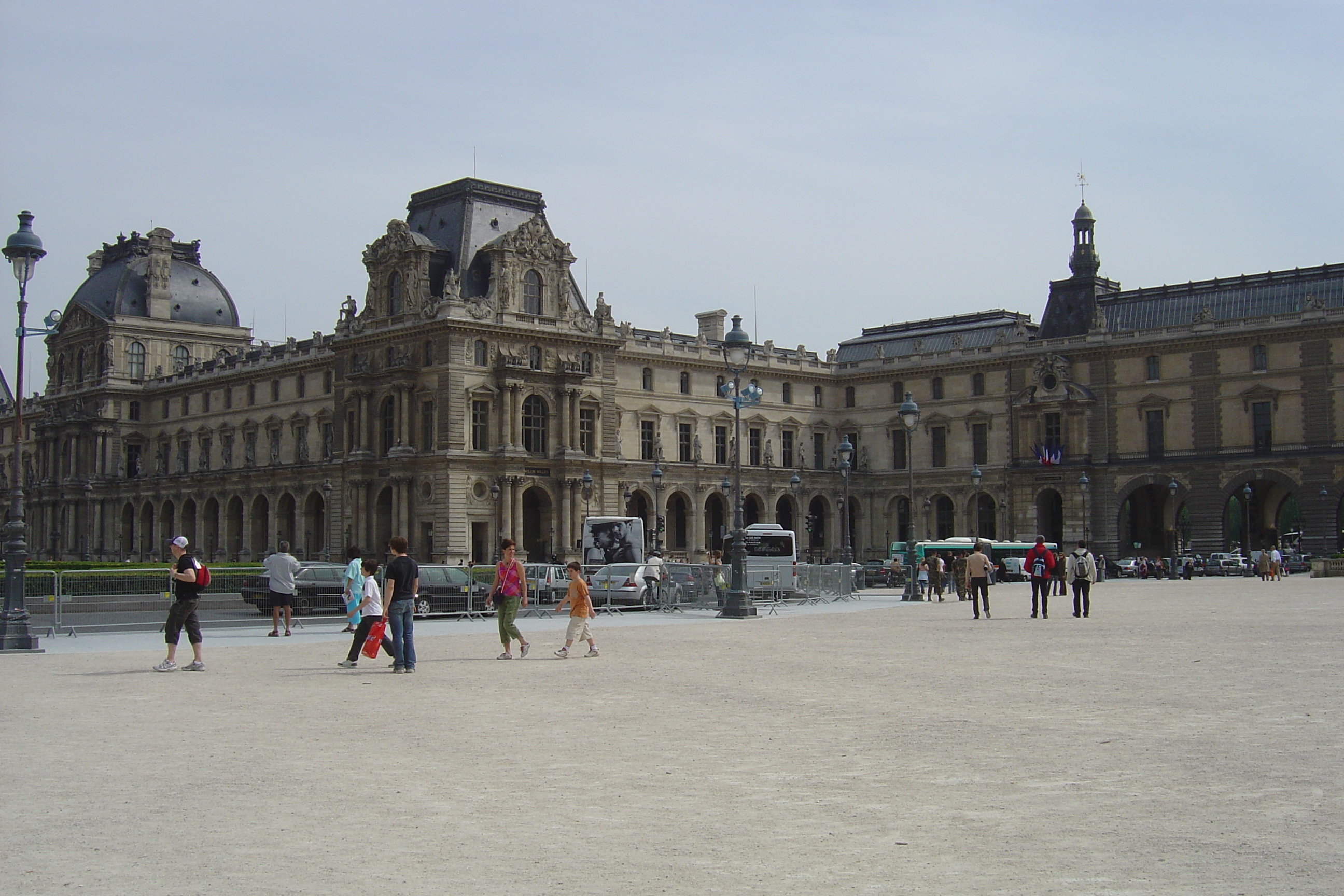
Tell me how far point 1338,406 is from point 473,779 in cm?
7301

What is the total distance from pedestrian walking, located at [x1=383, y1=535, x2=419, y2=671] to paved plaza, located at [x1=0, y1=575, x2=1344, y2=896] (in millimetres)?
497

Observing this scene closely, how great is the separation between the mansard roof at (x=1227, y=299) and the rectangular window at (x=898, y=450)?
14.8 m

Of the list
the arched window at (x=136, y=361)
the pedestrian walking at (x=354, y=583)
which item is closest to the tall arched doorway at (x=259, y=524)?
the arched window at (x=136, y=361)

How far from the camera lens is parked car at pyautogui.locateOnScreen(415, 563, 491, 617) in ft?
119

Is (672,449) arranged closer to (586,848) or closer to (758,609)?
(758,609)

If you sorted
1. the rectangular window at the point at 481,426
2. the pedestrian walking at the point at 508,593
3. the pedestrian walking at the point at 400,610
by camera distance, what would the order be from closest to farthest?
the pedestrian walking at the point at 400,610
the pedestrian walking at the point at 508,593
the rectangular window at the point at 481,426

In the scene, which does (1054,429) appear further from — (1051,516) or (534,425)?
(534,425)

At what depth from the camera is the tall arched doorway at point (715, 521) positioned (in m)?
88.6

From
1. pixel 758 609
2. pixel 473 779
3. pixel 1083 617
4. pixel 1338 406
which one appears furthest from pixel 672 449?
pixel 473 779

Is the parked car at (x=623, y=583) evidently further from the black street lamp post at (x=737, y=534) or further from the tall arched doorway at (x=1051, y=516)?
the tall arched doorway at (x=1051, y=516)

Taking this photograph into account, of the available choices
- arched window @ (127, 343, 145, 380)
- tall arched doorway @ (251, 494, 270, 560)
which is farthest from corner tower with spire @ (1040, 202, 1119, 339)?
arched window @ (127, 343, 145, 380)

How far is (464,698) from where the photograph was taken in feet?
55.5

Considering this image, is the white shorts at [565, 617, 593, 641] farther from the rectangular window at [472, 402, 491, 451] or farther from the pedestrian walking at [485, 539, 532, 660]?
the rectangular window at [472, 402, 491, 451]

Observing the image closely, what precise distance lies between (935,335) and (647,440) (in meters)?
22.1
